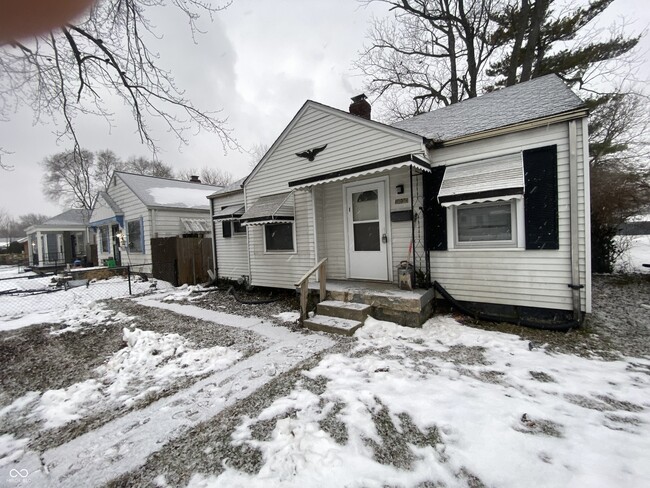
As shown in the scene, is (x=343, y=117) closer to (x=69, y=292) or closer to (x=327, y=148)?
(x=327, y=148)

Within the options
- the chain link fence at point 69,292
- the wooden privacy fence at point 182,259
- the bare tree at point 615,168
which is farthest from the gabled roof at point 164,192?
the bare tree at point 615,168

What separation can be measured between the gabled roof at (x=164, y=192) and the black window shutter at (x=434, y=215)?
1045 centimetres

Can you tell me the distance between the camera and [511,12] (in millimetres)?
12016

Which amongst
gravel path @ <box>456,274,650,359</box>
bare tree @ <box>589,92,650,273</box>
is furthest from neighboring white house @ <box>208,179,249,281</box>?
bare tree @ <box>589,92,650,273</box>

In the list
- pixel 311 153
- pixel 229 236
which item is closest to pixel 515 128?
pixel 311 153

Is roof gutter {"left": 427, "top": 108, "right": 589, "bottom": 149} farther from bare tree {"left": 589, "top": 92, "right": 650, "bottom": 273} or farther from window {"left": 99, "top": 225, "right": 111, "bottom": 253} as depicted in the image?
window {"left": 99, "top": 225, "right": 111, "bottom": 253}

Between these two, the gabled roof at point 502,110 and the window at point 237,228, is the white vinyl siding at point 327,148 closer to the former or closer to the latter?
the gabled roof at point 502,110

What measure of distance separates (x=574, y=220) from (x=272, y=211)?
219 inches

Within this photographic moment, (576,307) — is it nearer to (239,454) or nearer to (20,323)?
(239,454)

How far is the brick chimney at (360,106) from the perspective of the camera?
22.9ft

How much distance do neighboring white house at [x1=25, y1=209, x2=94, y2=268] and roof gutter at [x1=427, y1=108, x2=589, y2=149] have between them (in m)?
24.5

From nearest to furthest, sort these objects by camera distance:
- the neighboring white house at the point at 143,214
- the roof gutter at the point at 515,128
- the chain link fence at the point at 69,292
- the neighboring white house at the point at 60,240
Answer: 1. the roof gutter at the point at 515,128
2. the chain link fence at the point at 69,292
3. the neighboring white house at the point at 143,214
4. the neighboring white house at the point at 60,240

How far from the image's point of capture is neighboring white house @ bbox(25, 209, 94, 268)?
67.3 feet

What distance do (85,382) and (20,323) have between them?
14.6 ft
